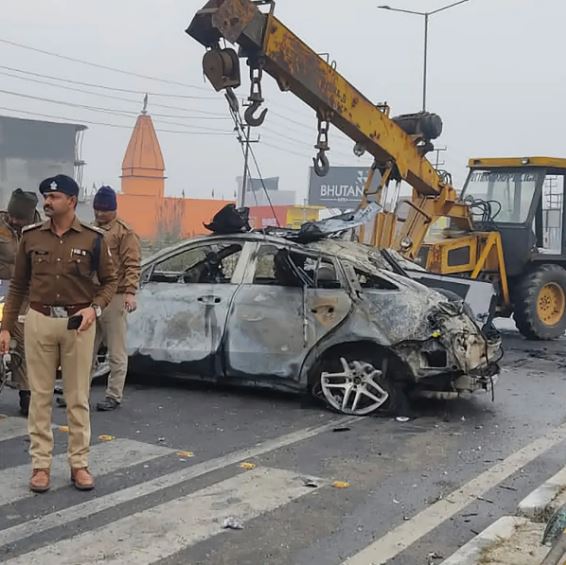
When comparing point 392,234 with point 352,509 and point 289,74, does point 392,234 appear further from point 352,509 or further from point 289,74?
point 352,509

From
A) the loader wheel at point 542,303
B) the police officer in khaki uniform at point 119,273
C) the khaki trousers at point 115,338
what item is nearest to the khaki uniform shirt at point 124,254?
the police officer in khaki uniform at point 119,273

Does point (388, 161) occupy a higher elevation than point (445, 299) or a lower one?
higher

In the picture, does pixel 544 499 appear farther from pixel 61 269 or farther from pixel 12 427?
pixel 12 427

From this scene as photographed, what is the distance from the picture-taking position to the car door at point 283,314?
743cm

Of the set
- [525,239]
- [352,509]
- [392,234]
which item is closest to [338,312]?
[352,509]

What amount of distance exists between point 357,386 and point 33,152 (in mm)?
42791

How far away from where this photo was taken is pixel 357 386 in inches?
287

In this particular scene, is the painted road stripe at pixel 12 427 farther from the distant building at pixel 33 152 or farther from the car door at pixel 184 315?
the distant building at pixel 33 152

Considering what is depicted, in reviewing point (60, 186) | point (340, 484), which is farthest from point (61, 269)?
point (340, 484)

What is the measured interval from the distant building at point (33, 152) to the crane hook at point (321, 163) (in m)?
37.9

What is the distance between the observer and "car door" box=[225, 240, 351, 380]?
7.43 metres

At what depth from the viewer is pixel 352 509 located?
4934 mm

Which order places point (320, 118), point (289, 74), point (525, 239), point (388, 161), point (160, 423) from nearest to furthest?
point (160, 423) < point (289, 74) < point (320, 118) < point (388, 161) < point (525, 239)

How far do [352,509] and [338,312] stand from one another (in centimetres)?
266
